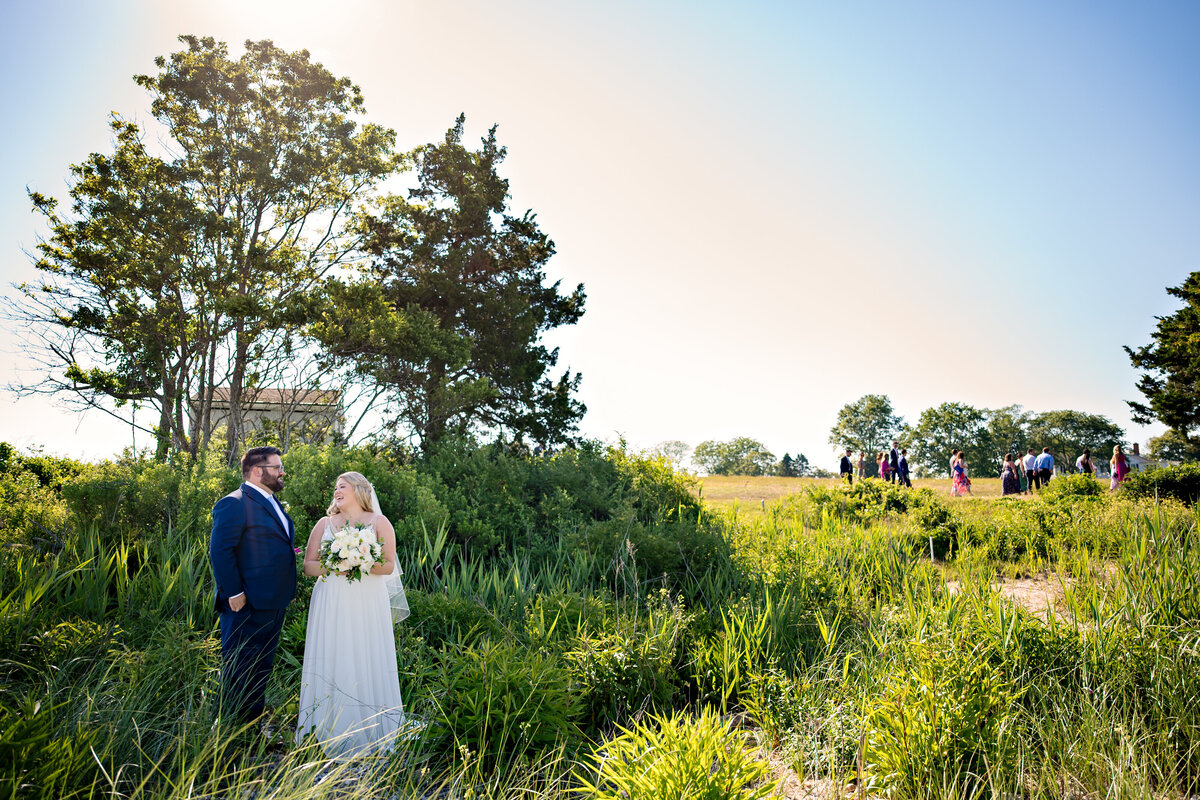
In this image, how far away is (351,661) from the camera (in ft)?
14.6

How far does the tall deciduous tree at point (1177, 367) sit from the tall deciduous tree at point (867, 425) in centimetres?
4086

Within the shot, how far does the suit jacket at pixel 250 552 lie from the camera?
A: 14.2 ft

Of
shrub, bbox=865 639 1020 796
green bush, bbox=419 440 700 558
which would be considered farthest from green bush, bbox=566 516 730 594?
shrub, bbox=865 639 1020 796

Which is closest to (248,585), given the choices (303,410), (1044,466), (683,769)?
(683,769)

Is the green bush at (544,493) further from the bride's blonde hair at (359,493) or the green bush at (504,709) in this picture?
the green bush at (504,709)

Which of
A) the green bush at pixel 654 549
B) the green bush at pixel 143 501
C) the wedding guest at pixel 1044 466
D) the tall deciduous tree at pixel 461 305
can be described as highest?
the tall deciduous tree at pixel 461 305

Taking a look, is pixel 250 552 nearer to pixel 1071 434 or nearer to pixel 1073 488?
pixel 1073 488

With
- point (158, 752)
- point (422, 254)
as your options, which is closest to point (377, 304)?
point (422, 254)

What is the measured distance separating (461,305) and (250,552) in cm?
1464

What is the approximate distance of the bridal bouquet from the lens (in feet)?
14.3

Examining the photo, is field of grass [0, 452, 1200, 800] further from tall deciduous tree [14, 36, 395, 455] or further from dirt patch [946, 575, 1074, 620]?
tall deciduous tree [14, 36, 395, 455]

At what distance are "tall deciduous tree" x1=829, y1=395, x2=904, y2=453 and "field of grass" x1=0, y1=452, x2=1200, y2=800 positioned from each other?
69.1 m

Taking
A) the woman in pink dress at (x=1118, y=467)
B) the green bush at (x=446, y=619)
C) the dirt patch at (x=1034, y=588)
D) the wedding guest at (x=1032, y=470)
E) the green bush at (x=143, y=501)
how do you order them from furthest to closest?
1. the wedding guest at (x=1032, y=470)
2. the woman in pink dress at (x=1118, y=467)
3. the green bush at (x=143, y=501)
4. the dirt patch at (x=1034, y=588)
5. the green bush at (x=446, y=619)

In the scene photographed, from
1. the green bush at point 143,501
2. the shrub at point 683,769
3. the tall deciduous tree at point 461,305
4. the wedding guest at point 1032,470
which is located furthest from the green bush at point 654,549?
the wedding guest at point 1032,470
